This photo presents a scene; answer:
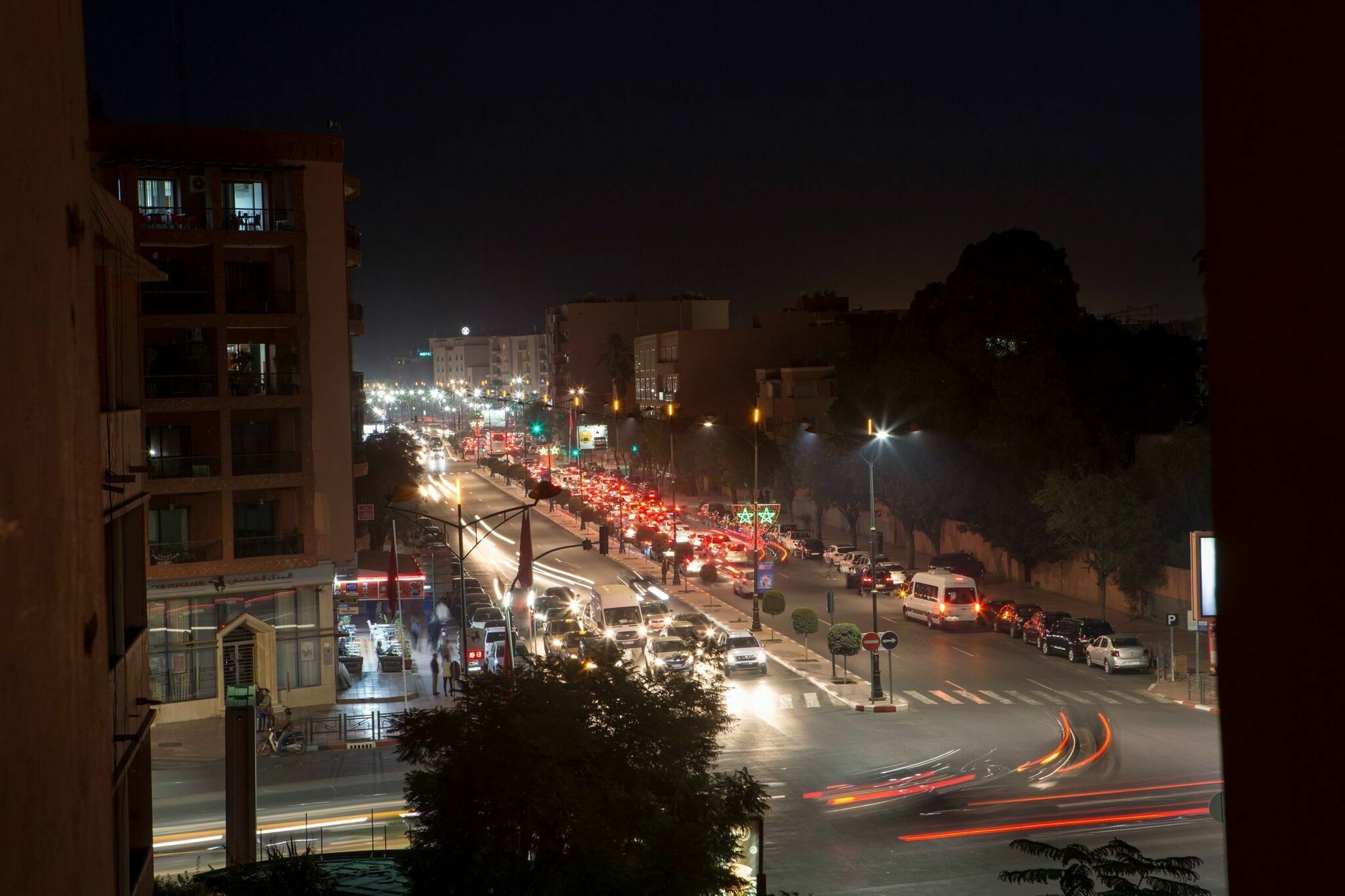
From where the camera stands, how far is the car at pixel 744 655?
35312 millimetres

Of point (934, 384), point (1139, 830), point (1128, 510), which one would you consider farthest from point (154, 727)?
point (934, 384)

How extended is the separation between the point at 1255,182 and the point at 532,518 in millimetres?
80304

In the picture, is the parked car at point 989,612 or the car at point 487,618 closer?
the car at point 487,618

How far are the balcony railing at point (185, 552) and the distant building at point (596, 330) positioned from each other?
105 metres

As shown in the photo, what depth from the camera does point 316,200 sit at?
36844 mm

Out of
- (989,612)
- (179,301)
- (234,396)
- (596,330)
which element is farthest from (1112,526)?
(596,330)

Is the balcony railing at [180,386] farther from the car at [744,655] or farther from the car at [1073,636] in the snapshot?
the car at [1073,636]

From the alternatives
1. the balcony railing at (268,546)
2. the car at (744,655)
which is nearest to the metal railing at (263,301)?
the balcony railing at (268,546)

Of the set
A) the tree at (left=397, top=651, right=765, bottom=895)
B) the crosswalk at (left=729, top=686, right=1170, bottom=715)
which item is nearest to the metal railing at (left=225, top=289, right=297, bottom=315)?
the crosswalk at (left=729, top=686, right=1170, bottom=715)

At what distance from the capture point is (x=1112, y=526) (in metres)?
41.8

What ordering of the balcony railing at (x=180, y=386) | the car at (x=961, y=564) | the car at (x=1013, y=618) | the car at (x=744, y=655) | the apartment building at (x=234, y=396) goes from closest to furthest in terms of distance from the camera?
the apartment building at (x=234, y=396) → the balcony railing at (x=180, y=386) → the car at (x=744, y=655) → the car at (x=1013, y=618) → the car at (x=961, y=564)

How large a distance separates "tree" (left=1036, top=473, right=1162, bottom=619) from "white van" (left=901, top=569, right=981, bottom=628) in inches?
145

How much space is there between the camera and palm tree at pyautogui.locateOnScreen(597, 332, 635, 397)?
134 metres

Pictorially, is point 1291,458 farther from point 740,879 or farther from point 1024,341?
point 1024,341
